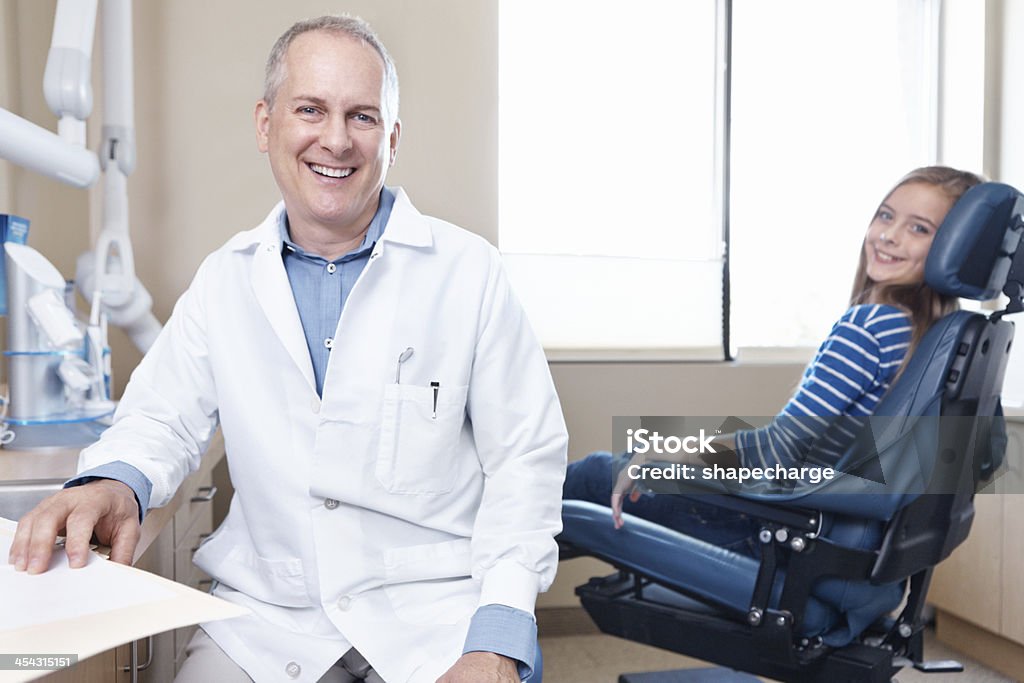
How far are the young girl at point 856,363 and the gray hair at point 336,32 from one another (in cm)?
96

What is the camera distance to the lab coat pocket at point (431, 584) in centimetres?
105

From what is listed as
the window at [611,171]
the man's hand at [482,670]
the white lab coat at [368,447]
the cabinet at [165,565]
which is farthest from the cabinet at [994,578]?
the cabinet at [165,565]

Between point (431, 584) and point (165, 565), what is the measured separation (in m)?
0.62

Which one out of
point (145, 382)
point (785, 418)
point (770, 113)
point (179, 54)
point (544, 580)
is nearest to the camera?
point (544, 580)

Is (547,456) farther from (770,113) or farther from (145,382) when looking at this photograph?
(770,113)

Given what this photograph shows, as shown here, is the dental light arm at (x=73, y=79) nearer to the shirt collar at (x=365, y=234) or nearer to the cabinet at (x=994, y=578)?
the shirt collar at (x=365, y=234)

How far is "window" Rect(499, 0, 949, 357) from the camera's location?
2764 mm

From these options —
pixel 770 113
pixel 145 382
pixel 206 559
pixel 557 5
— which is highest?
pixel 557 5

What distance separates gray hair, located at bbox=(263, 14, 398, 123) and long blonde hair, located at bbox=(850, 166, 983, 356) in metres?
1.13

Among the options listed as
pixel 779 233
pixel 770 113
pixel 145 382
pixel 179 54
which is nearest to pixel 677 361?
pixel 779 233

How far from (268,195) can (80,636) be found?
1.93 m

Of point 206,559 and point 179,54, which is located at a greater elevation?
point 179,54

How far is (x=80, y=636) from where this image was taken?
56cm

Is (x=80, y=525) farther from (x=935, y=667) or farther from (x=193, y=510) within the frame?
(x=935, y=667)
